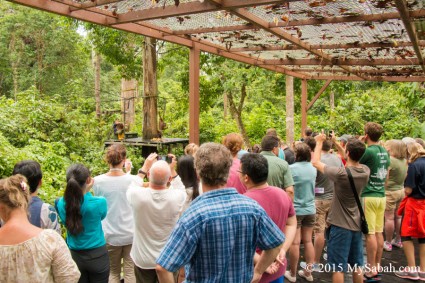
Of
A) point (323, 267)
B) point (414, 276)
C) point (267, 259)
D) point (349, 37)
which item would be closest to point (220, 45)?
point (349, 37)

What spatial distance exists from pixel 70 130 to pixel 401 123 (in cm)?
1197

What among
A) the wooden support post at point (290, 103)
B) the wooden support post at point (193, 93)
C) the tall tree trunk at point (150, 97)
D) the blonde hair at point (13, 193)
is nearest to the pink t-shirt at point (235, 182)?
the blonde hair at point (13, 193)

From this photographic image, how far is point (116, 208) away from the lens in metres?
3.41

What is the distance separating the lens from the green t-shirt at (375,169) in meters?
4.11

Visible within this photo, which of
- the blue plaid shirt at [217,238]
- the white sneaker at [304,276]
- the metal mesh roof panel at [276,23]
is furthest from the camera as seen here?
the white sneaker at [304,276]

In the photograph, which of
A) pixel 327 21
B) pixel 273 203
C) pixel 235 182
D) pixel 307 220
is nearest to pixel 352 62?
pixel 327 21

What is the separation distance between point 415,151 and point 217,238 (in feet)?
11.4

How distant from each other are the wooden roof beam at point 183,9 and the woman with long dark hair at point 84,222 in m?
1.98

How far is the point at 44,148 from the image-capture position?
7.40 m

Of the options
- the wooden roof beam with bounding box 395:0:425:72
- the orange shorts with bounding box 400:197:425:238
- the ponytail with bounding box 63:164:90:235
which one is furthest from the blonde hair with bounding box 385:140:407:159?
the ponytail with bounding box 63:164:90:235

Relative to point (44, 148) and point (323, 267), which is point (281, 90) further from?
point (323, 267)

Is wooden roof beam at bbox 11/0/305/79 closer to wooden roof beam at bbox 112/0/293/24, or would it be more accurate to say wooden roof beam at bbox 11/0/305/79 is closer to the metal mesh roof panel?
the metal mesh roof panel

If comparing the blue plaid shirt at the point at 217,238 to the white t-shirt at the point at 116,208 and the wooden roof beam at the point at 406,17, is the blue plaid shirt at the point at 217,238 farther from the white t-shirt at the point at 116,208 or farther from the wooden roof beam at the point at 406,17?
the wooden roof beam at the point at 406,17

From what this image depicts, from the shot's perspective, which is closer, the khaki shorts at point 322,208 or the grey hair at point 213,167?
the grey hair at point 213,167
